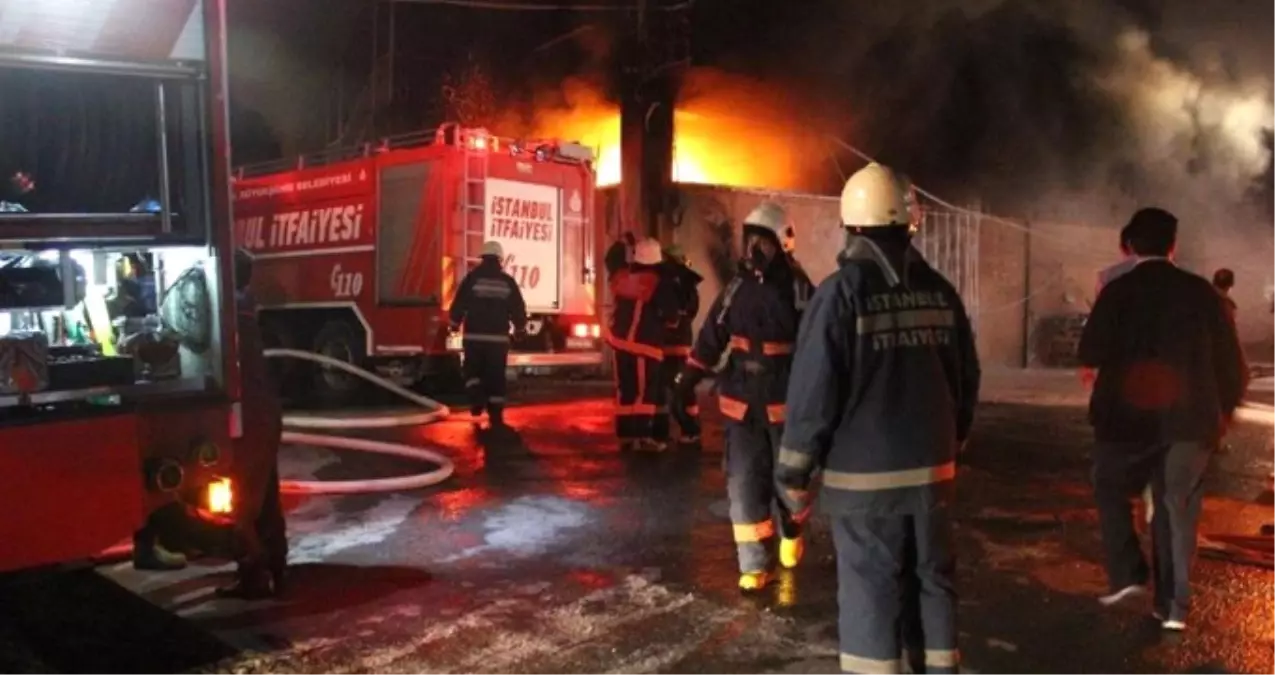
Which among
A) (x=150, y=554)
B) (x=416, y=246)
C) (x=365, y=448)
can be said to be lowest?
(x=365, y=448)

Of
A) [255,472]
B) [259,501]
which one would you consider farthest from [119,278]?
[259,501]

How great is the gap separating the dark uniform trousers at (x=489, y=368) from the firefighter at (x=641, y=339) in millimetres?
1332

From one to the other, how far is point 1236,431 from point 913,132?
8695 millimetres

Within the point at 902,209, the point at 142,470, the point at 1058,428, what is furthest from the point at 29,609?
the point at 1058,428

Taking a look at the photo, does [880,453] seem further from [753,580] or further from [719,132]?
[719,132]

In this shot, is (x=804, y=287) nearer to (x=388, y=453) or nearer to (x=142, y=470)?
(x=142, y=470)

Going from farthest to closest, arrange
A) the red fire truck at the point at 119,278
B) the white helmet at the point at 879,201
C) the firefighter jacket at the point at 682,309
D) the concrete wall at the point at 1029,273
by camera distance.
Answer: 1. the concrete wall at the point at 1029,273
2. the firefighter jacket at the point at 682,309
3. the red fire truck at the point at 119,278
4. the white helmet at the point at 879,201

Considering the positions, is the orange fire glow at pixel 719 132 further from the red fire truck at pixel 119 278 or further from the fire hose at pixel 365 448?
the red fire truck at pixel 119 278

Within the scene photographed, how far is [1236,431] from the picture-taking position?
31.6ft

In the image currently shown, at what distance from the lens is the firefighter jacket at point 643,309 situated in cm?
765

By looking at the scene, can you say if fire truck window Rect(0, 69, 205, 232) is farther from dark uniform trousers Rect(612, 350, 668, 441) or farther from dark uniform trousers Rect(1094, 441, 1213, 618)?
dark uniform trousers Rect(612, 350, 668, 441)

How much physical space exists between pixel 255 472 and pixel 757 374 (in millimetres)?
1976

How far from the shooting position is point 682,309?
7797mm

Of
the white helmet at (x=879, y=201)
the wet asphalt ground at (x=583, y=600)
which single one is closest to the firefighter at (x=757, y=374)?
the wet asphalt ground at (x=583, y=600)
